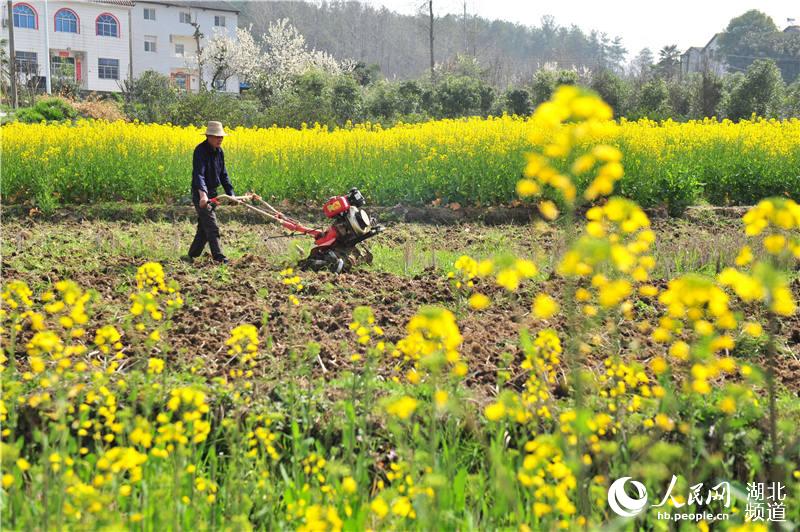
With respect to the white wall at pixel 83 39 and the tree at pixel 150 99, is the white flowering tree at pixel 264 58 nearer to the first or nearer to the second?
the white wall at pixel 83 39

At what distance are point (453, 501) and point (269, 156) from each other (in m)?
9.73

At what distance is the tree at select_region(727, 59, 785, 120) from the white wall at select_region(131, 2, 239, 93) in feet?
124

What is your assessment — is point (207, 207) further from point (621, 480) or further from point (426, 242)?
point (621, 480)

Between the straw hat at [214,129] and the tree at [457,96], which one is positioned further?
the tree at [457,96]

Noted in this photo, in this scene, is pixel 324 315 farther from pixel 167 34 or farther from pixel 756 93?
pixel 167 34

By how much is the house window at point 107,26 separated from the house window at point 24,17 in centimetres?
372

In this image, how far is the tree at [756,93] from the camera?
84.3ft

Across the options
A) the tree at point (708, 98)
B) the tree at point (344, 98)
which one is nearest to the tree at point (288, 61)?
the tree at point (344, 98)

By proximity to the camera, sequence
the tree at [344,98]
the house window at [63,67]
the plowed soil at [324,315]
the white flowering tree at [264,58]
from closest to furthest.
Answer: the plowed soil at [324,315]
the tree at [344,98]
the white flowering tree at [264,58]
the house window at [63,67]

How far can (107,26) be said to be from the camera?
52688mm

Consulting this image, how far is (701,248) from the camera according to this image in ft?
27.6

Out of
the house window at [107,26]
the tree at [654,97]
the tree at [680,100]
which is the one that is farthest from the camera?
the house window at [107,26]

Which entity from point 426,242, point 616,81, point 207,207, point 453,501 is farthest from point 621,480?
point 616,81

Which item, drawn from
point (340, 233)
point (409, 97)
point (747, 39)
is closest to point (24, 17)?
point (409, 97)
